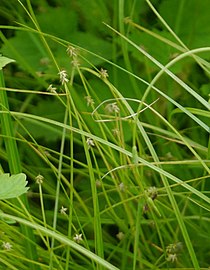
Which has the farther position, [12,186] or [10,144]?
[10,144]

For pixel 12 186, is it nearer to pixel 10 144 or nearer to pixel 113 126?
pixel 10 144

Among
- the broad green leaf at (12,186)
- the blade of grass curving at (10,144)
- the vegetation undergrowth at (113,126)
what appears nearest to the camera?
the broad green leaf at (12,186)

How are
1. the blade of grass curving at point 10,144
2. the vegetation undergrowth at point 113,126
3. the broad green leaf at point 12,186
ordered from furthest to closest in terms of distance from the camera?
1. the vegetation undergrowth at point 113,126
2. the blade of grass curving at point 10,144
3. the broad green leaf at point 12,186

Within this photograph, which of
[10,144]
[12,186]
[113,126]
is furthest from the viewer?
[113,126]

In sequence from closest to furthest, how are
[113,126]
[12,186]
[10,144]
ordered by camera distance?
[12,186] → [10,144] → [113,126]

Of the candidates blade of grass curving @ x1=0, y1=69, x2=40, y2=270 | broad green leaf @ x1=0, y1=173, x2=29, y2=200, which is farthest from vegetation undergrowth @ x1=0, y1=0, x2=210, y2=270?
broad green leaf @ x1=0, y1=173, x2=29, y2=200

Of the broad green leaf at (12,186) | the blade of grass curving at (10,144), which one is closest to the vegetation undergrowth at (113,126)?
the blade of grass curving at (10,144)

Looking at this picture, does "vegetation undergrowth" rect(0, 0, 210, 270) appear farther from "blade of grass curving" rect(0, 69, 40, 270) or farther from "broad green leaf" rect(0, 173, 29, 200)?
"broad green leaf" rect(0, 173, 29, 200)

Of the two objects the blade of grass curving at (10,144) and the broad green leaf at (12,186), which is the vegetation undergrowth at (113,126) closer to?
the blade of grass curving at (10,144)

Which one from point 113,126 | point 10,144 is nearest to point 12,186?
point 10,144
